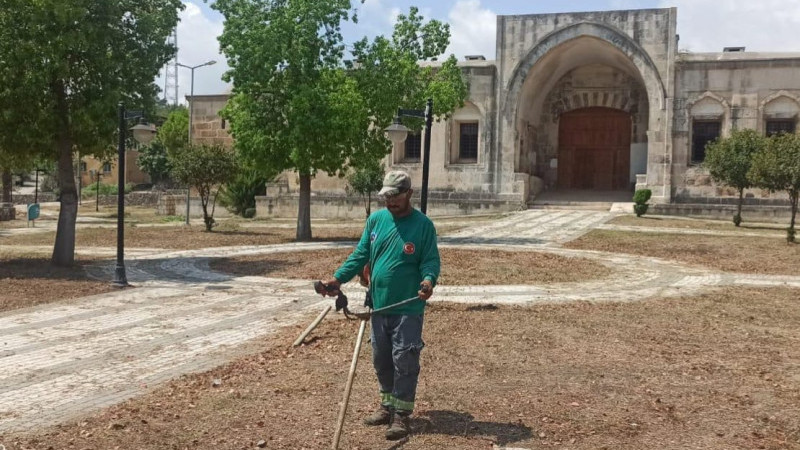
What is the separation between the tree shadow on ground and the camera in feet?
16.6

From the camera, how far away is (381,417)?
17.1 feet

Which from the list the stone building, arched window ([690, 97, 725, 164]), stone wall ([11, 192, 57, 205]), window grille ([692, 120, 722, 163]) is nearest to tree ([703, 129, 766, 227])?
the stone building

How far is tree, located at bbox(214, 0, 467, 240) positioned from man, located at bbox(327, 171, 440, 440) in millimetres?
13219

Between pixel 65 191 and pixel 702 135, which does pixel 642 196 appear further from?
pixel 65 191

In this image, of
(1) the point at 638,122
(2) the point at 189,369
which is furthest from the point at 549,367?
(1) the point at 638,122

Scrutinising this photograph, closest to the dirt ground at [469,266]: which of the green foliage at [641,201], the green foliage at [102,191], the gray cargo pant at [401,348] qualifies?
the gray cargo pant at [401,348]

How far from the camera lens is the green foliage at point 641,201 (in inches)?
1049

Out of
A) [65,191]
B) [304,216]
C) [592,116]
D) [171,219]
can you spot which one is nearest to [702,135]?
[592,116]

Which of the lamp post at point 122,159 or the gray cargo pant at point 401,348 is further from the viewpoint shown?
the lamp post at point 122,159

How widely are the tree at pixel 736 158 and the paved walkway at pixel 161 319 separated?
357 inches

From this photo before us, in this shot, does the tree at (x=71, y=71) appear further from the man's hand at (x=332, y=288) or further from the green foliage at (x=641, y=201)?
the green foliage at (x=641, y=201)

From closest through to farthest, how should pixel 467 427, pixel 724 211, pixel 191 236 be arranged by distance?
1. pixel 467 427
2. pixel 191 236
3. pixel 724 211

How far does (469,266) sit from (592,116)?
2199cm

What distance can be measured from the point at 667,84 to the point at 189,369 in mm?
26656
